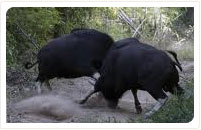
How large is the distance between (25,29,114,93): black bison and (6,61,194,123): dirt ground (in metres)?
0.22

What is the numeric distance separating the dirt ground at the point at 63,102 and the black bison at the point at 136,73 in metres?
0.14

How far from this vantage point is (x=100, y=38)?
8641 millimetres

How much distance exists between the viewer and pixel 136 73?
786 centimetres

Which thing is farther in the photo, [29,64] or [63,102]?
[29,64]

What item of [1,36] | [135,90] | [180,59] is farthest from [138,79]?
[1,36]

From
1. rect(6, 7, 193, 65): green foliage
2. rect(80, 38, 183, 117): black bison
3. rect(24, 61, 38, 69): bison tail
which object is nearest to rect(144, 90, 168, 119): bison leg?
rect(80, 38, 183, 117): black bison

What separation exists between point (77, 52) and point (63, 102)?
707 mm

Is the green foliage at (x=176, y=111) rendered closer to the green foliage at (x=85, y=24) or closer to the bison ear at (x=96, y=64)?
the green foliage at (x=85, y=24)

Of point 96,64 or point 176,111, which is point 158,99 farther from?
point 96,64

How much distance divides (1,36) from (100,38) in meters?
1.43

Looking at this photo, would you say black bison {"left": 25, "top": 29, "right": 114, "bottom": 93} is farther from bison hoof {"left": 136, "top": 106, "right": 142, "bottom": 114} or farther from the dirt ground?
bison hoof {"left": 136, "top": 106, "right": 142, "bottom": 114}

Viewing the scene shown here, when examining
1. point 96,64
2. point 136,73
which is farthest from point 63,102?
point 136,73

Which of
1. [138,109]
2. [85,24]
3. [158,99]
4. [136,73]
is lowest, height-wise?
[138,109]
